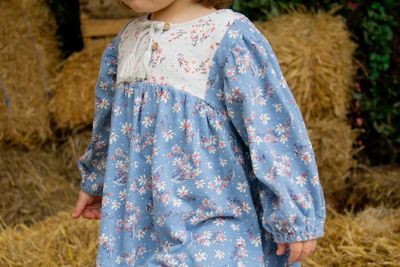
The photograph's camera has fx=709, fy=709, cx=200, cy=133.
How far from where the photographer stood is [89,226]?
10.3ft

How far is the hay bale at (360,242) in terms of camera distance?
2.73 m

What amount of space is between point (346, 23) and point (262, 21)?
0.52 metres

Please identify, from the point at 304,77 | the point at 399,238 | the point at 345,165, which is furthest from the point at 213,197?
the point at 345,165

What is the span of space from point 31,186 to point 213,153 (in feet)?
7.99

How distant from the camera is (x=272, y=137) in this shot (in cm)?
162

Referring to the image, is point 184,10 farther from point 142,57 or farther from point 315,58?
point 315,58

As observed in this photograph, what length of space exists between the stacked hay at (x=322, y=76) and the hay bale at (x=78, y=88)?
2.94ft

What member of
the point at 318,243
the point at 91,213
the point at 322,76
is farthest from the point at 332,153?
the point at 91,213

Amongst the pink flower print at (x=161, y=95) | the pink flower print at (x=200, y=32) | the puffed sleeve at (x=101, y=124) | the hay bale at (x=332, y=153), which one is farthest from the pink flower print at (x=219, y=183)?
the hay bale at (x=332, y=153)

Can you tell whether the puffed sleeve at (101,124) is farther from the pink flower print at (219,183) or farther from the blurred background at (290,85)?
the blurred background at (290,85)

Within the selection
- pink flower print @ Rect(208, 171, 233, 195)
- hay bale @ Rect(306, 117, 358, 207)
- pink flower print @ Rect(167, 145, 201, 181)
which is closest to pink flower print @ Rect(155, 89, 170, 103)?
pink flower print @ Rect(167, 145, 201, 181)

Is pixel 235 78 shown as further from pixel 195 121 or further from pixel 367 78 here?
pixel 367 78

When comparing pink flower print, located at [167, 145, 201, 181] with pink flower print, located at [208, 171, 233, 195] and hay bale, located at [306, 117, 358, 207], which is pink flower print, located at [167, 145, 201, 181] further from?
hay bale, located at [306, 117, 358, 207]

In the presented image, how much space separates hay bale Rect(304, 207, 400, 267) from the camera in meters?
2.73
